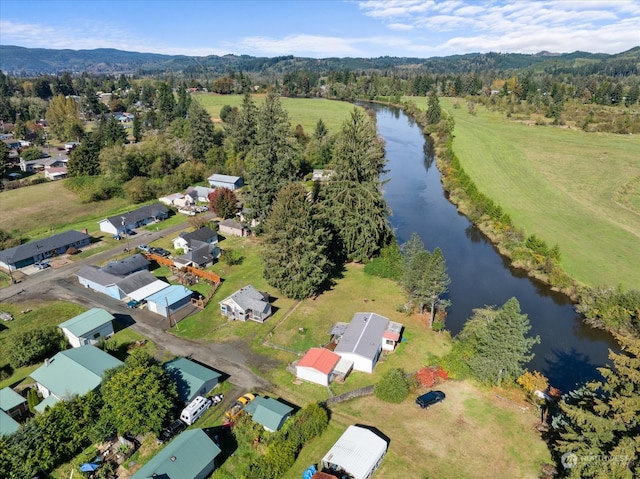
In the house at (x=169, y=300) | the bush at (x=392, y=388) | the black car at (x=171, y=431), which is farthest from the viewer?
the house at (x=169, y=300)

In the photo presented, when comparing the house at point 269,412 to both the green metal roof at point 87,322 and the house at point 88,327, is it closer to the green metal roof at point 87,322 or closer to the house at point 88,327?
the house at point 88,327

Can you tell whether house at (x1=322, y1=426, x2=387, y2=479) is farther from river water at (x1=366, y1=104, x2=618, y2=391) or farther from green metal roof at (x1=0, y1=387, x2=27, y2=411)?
green metal roof at (x1=0, y1=387, x2=27, y2=411)

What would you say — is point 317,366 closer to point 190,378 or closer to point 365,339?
point 365,339

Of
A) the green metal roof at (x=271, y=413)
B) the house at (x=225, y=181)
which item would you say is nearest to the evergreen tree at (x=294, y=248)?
the green metal roof at (x=271, y=413)

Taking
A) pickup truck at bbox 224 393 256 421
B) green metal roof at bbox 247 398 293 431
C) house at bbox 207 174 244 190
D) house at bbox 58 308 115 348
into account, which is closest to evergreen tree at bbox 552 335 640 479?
green metal roof at bbox 247 398 293 431

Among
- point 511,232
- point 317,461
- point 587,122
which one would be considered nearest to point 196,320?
point 317,461

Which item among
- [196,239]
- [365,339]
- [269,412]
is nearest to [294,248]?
[365,339]
